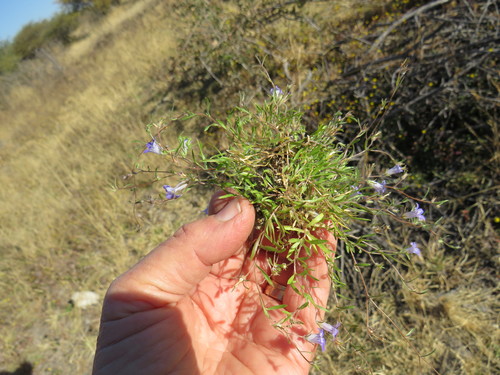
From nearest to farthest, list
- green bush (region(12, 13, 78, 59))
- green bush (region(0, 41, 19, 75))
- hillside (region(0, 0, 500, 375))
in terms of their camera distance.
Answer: hillside (region(0, 0, 500, 375)) < green bush (region(0, 41, 19, 75)) < green bush (region(12, 13, 78, 59))

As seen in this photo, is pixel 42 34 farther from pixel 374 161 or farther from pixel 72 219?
pixel 374 161

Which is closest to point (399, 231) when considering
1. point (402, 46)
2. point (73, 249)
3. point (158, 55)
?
point (402, 46)

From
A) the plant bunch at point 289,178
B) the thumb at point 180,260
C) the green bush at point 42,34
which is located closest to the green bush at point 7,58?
the green bush at point 42,34

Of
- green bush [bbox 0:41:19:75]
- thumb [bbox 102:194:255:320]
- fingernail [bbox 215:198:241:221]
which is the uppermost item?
green bush [bbox 0:41:19:75]

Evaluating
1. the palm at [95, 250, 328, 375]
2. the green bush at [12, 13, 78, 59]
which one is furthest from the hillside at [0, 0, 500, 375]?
the green bush at [12, 13, 78, 59]

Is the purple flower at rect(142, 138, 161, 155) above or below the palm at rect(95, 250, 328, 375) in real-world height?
above

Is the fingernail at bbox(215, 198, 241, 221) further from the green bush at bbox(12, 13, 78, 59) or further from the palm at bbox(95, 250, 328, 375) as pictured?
the green bush at bbox(12, 13, 78, 59)

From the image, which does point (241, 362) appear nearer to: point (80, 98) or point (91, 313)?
point (91, 313)

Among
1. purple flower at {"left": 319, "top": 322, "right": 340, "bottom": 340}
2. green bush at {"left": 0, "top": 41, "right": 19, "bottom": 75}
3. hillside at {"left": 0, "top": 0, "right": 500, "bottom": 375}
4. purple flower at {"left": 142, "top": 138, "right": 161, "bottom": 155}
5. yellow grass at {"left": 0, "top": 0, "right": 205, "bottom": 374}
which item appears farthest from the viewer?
green bush at {"left": 0, "top": 41, "right": 19, "bottom": 75}
